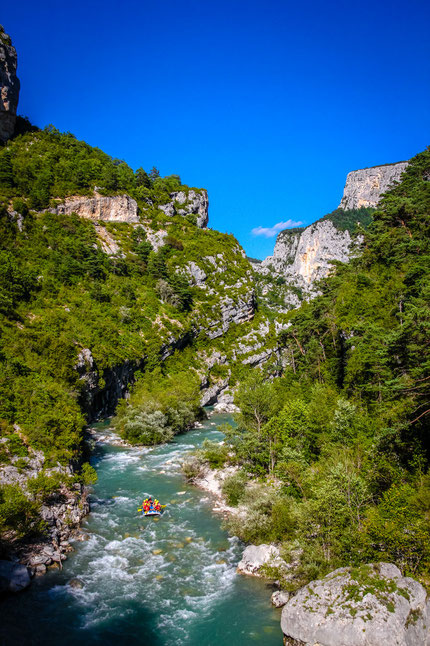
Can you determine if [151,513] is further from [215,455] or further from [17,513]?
[215,455]

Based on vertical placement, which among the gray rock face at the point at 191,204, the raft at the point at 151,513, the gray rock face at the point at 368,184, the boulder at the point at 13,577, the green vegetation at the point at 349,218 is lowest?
the raft at the point at 151,513

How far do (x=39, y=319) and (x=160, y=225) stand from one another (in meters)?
43.9

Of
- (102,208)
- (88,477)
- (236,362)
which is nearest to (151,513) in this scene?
(88,477)

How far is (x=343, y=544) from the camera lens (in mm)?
12695

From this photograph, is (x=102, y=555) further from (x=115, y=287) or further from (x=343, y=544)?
(x=115, y=287)

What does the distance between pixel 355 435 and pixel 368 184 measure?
586ft

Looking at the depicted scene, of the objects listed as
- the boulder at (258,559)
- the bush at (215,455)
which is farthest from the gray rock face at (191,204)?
the boulder at (258,559)

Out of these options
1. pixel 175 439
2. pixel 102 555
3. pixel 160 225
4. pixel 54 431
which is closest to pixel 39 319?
pixel 54 431

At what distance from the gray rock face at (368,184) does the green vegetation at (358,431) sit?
14529 centimetres

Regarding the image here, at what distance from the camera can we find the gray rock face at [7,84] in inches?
2075

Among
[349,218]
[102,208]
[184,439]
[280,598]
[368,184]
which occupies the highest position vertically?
[368,184]

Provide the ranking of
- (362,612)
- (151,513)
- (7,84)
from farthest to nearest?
(7,84), (151,513), (362,612)

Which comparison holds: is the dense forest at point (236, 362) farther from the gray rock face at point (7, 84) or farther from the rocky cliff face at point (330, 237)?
the rocky cliff face at point (330, 237)

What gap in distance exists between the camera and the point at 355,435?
20.6m
